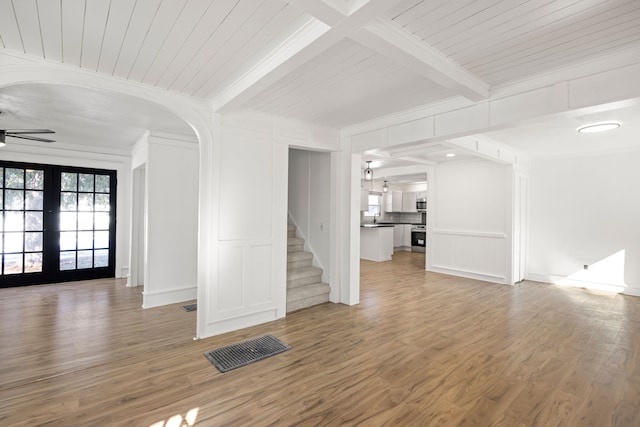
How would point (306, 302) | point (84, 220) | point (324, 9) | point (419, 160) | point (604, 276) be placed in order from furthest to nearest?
point (419, 160), point (84, 220), point (604, 276), point (306, 302), point (324, 9)

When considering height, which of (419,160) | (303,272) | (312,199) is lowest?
(303,272)

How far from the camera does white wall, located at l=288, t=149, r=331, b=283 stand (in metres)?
4.98

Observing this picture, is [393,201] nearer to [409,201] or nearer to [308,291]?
[409,201]

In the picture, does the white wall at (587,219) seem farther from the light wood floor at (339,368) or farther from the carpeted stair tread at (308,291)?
the carpeted stair tread at (308,291)

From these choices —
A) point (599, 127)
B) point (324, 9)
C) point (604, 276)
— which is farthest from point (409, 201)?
point (324, 9)

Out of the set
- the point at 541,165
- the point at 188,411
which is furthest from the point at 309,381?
the point at 541,165

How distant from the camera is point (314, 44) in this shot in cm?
199

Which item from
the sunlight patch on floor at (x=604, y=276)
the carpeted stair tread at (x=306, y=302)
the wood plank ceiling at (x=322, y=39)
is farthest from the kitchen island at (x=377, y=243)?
the wood plank ceiling at (x=322, y=39)

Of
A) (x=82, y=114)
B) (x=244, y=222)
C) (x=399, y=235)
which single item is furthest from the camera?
(x=399, y=235)

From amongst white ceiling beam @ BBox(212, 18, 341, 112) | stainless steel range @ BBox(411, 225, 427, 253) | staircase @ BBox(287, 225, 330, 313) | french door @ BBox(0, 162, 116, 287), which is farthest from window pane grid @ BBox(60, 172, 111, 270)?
stainless steel range @ BBox(411, 225, 427, 253)

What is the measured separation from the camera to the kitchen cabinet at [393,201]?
11.6 m

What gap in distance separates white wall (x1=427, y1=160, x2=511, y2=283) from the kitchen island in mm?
1617

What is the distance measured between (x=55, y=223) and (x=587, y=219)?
10.5 metres

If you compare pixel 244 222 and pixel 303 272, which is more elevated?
pixel 244 222
